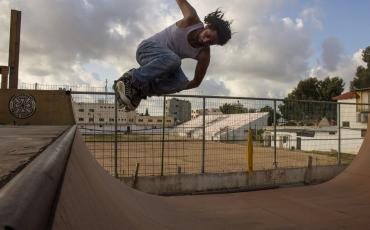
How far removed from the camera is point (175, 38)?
3.35 meters

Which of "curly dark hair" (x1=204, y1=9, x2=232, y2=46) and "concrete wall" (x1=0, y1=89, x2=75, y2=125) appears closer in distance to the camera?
"curly dark hair" (x1=204, y1=9, x2=232, y2=46)

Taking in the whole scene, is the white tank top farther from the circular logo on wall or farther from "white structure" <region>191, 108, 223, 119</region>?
the circular logo on wall

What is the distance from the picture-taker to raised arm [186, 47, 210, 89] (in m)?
3.53

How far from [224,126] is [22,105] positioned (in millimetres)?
4777

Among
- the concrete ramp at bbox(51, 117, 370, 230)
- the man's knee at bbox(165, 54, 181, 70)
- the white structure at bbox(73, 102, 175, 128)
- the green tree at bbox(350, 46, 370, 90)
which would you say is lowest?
the concrete ramp at bbox(51, 117, 370, 230)

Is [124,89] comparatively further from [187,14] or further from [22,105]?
[22,105]

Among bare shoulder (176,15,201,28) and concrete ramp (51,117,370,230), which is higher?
bare shoulder (176,15,201,28)

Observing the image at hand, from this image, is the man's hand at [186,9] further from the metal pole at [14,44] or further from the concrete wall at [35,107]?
the metal pole at [14,44]

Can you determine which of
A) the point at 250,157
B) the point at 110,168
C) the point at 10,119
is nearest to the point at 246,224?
the point at 250,157

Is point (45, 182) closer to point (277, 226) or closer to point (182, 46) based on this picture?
point (182, 46)

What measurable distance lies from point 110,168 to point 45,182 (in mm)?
7262

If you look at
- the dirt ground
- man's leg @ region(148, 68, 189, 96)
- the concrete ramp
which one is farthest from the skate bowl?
the dirt ground

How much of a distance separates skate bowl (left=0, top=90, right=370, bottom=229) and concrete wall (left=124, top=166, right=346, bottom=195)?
67cm

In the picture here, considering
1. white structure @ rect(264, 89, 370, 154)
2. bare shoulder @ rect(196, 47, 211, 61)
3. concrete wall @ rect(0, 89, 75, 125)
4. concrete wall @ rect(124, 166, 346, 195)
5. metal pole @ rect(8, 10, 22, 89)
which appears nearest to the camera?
bare shoulder @ rect(196, 47, 211, 61)
